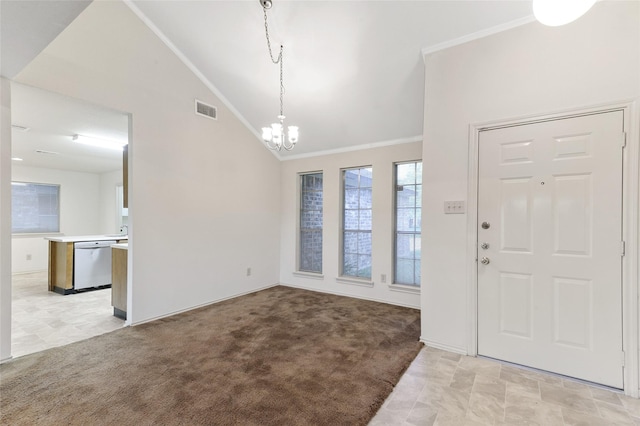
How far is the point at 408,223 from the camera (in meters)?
4.13

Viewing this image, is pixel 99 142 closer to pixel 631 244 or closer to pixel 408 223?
pixel 408 223

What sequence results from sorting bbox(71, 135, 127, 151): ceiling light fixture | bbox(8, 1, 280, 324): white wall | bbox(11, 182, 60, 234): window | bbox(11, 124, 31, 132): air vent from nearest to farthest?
bbox(8, 1, 280, 324): white wall, bbox(11, 124, 31, 132): air vent, bbox(71, 135, 127, 151): ceiling light fixture, bbox(11, 182, 60, 234): window

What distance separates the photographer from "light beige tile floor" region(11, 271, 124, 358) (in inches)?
111

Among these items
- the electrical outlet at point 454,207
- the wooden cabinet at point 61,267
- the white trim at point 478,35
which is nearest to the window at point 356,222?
the electrical outlet at point 454,207

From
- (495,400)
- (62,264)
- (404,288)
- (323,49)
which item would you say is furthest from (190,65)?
(495,400)

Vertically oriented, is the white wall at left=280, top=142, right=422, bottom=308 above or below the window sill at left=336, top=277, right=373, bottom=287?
above

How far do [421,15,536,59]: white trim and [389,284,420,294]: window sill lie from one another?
2.88 m

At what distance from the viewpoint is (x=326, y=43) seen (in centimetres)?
299

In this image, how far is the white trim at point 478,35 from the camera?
235 centimetres

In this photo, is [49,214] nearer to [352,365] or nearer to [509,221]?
[352,365]

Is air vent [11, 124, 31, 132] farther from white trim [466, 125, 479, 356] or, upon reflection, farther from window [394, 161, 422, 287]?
white trim [466, 125, 479, 356]

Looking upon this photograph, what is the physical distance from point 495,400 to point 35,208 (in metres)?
9.13

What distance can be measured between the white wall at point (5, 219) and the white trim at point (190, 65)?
146 cm

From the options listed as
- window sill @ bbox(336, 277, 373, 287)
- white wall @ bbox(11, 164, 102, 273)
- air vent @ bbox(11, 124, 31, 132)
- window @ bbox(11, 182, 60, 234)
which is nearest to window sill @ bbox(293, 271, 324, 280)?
window sill @ bbox(336, 277, 373, 287)
